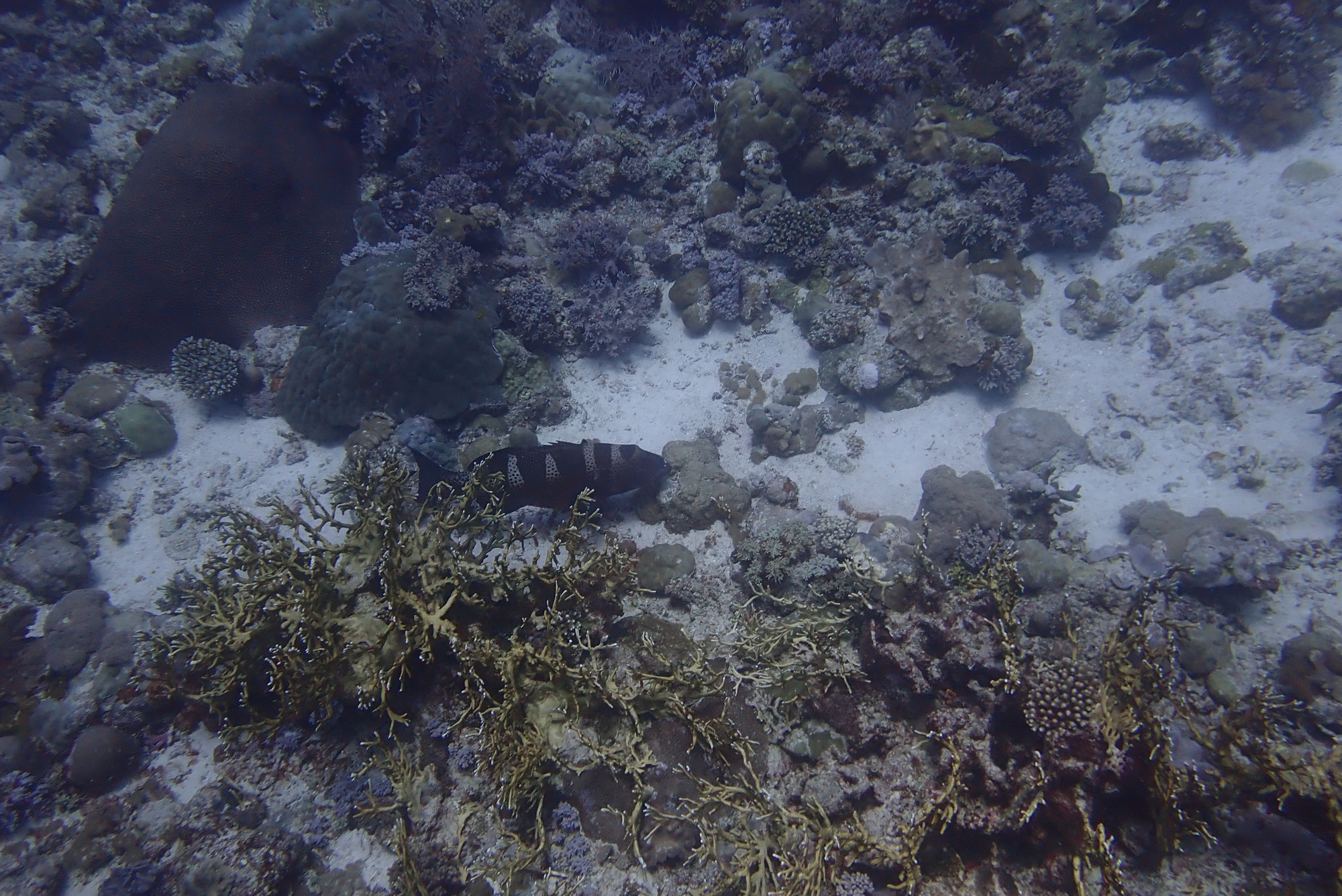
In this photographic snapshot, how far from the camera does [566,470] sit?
604 centimetres

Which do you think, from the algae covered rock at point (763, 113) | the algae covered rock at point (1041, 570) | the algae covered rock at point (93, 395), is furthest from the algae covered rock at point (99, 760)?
the algae covered rock at point (763, 113)

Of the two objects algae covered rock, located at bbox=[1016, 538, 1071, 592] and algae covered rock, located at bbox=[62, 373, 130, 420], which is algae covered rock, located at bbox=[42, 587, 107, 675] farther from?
algae covered rock, located at bbox=[1016, 538, 1071, 592]

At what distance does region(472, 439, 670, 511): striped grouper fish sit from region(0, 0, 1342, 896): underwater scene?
0.06 meters

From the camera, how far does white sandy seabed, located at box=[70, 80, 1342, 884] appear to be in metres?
6.72

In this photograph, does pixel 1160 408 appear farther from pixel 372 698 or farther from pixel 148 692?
pixel 148 692

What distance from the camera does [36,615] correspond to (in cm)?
623

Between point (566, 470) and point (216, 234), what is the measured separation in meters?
6.74

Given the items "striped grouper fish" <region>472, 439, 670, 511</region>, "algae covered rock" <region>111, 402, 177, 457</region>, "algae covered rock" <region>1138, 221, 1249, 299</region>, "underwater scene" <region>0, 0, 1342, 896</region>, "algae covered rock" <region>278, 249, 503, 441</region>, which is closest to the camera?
"underwater scene" <region>0, 0, 1342, 896</region>

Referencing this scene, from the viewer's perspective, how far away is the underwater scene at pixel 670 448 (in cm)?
387

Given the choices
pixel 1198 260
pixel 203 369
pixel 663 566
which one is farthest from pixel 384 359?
pixel 1198 260

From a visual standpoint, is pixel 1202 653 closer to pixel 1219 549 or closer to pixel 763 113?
pixel 1219 549

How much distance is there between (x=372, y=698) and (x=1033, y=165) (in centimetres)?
1113

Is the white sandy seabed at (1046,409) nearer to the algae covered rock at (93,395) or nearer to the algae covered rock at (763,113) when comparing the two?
the algae covered rock at (93,395)

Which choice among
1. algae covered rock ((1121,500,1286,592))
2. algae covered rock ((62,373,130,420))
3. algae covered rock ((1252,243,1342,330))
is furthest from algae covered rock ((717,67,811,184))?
algae covered rock ((62,373,130,420))
